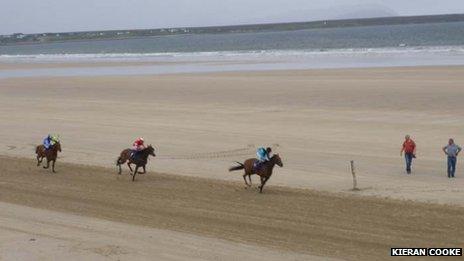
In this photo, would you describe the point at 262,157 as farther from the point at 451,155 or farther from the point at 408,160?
the point at 451,155

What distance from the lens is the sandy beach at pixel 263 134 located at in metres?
15.2

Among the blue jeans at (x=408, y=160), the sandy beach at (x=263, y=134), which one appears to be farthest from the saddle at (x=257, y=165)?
the blue jeans at (x=408, y=160)

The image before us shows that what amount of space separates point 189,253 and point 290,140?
12027 millimetres

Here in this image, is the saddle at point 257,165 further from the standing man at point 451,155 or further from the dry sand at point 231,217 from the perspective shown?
the standing man at point 451,155

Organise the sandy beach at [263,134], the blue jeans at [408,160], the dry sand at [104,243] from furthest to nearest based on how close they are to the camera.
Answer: the blue jeans at [408,160] → the sandy beach at [263,134] → the dry sand at [104,243]

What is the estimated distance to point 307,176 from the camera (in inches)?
693

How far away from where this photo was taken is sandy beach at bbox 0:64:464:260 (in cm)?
1516

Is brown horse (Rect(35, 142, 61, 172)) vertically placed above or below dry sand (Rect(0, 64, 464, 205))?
below

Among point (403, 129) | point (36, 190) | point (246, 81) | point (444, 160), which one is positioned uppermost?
point (246, 81)

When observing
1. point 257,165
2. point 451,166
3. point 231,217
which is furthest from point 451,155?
point 231,217

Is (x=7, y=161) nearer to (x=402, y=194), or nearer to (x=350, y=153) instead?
(x=350, y=153)

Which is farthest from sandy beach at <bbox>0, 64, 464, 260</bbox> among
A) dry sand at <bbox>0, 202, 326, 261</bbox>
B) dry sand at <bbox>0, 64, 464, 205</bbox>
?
dry sand at <bbox>0, 202, 326, 261</bbox>

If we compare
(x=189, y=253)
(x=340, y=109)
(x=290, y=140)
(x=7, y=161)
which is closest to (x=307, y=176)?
(x=290, y=140)

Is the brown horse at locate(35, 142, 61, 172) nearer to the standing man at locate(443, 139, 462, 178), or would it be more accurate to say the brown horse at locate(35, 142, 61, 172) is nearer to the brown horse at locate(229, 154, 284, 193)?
the brown horse at locate(229, 154, 284, 193)
